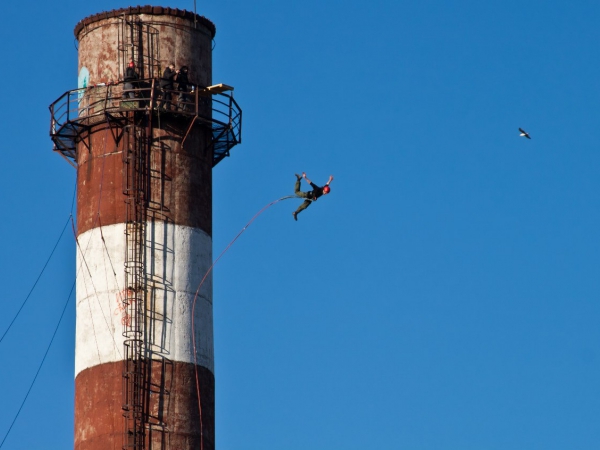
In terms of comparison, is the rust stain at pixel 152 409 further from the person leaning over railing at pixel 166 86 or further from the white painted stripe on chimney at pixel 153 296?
the person leaning over railing at pixel 166 86

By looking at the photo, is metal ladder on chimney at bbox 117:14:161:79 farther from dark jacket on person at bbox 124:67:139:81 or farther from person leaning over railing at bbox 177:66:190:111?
person leaning over railing at bbox 177:66:190:111

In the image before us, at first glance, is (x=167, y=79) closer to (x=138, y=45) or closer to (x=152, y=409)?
(x=138, y=45)

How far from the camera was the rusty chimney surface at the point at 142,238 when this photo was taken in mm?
64062

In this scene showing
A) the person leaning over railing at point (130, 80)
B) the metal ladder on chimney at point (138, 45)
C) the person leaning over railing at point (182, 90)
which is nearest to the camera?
the person leaning over railing at point (130, 80)

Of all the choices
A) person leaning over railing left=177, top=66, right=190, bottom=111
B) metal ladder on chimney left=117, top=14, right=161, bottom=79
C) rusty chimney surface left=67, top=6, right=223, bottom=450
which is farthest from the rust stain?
metal ladder on chimney left=117, top=14, right=161, bottom=79

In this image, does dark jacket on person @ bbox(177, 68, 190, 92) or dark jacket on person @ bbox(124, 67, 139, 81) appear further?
dark jacket on person @ bbox(177, 68, 190, 92)

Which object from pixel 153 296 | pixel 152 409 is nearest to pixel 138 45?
pixel 153 296

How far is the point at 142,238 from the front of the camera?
2566 inches

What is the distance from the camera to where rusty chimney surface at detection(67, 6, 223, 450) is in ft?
210

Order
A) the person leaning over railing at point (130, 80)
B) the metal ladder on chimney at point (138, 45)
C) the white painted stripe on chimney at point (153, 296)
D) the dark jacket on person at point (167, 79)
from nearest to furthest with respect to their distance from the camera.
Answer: the white painted stripe on chimney at point (153, 296) → the person leaning over railing at point (130, 80) → the dark jacket on person at point (167, 79) → the metal ladder on chimney at point (138, 45)

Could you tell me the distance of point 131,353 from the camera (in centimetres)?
6412

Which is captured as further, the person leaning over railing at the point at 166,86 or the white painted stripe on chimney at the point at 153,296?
the person leaning over railing at the point at 166,86

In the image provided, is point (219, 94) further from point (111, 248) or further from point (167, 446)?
point (167, 446)

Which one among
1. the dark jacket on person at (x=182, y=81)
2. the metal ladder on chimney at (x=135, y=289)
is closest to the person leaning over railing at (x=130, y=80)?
the metal ladder on chimney at (x=135, y=289)
